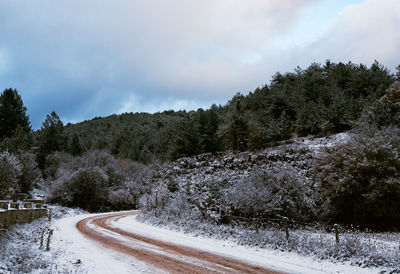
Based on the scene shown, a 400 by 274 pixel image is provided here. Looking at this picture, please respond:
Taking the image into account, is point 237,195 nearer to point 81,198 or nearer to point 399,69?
point 81,198

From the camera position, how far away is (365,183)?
19.8 meters

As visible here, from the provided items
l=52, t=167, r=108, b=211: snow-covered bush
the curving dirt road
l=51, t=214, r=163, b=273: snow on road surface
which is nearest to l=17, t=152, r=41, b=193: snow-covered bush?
l=52, t=167, r=108, b=211: snow-covered bush

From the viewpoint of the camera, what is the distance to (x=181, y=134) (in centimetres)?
5031

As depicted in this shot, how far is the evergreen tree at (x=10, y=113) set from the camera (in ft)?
176

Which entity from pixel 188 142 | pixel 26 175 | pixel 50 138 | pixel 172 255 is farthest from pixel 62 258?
pixel 50 138

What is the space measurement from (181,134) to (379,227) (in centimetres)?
3518

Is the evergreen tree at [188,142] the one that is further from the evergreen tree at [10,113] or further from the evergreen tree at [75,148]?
the evergreen tree at [75,148]

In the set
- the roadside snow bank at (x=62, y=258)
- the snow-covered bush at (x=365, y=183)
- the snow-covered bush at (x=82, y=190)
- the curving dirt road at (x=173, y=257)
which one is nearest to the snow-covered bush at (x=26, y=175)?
the snow-covered bush at (x=82, y=190)

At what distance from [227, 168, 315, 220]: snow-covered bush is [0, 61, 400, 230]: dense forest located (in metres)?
0.51

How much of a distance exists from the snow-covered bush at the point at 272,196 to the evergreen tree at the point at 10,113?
50410 mm

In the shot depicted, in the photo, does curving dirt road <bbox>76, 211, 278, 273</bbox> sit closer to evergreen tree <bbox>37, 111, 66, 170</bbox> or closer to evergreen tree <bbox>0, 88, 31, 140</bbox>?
evergreen tree <bbox>0, 88, 31, 140</bbox>

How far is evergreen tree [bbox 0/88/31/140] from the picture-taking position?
53.6 m

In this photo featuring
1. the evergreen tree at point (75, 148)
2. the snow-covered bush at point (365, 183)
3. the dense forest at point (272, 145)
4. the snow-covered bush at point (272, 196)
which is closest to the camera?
the snow-covered bush at point (272, 196)

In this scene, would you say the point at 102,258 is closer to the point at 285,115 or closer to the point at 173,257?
the point at 173,257
